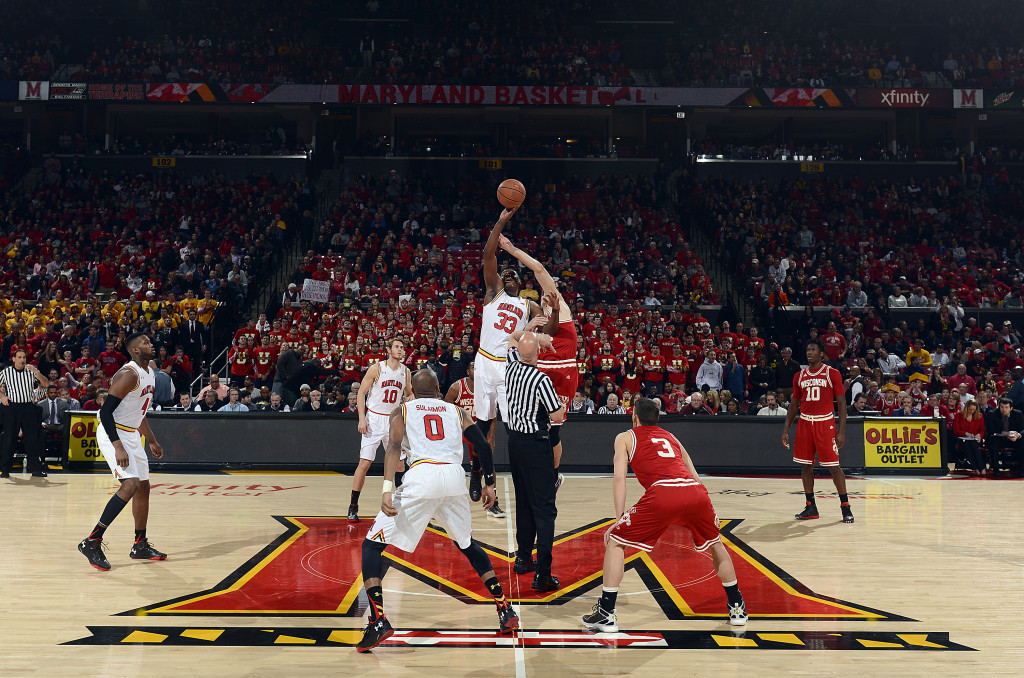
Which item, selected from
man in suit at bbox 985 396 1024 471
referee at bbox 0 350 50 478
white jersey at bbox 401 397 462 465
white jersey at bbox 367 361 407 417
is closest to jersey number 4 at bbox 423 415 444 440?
white jersey at bbox 401 397 462 465

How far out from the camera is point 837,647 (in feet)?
18.5

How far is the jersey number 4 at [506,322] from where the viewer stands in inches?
340

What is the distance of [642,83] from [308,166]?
454 inches

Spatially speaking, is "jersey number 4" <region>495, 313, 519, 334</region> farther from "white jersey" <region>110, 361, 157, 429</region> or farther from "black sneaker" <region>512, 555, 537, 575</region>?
"white jersey" <region>110, 361, 157, 429</region>

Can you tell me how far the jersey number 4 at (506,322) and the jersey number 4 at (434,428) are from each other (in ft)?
9.08

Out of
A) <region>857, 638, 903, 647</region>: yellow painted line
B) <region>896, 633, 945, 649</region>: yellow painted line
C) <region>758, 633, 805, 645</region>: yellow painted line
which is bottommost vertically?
<region>896, 633, 945, 649</region>: yellow painted line

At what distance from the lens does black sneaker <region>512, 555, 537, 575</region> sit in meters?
7.41

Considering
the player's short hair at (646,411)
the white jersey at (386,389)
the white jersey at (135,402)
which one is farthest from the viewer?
the white jersey at (386,389)

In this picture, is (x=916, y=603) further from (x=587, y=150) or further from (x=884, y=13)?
(x=884, y=13)

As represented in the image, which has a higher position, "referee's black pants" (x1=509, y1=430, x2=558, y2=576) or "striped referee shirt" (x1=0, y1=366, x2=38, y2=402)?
"striped referee shirt" (x1=0, y1=366, x2=38, y2=402)

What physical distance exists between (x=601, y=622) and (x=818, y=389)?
549 cm

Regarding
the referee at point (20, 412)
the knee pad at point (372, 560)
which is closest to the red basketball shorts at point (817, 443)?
the knee pad at point (372, 560)

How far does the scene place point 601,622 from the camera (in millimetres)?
5969

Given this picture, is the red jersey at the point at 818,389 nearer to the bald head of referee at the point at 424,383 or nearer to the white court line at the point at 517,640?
the white court line at the point at 517,640
